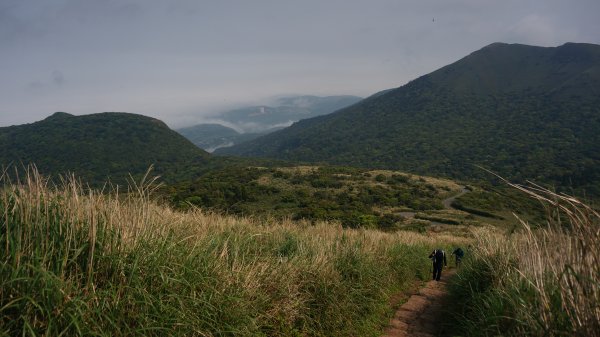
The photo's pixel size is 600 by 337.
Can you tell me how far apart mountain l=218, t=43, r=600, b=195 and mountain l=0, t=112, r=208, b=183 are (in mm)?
60802

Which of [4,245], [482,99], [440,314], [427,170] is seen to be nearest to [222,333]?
[4,245]

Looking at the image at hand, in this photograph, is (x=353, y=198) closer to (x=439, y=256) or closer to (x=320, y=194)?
(x=320, y=194)

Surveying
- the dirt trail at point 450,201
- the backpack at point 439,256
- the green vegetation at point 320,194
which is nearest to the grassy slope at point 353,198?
the green vegetation at point 320,194

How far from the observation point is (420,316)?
27.0 ft

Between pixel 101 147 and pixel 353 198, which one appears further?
pixel 101 147

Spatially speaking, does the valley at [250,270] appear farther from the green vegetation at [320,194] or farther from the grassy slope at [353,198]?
the grassy slope at [353,198]

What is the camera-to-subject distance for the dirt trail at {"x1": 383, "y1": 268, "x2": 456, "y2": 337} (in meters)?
7.29

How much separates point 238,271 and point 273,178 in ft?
144

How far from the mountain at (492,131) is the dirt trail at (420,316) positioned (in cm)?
7187

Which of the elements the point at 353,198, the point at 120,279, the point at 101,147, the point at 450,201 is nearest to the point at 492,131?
the point at 450,201

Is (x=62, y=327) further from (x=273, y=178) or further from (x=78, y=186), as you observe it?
(x=273, y=178)

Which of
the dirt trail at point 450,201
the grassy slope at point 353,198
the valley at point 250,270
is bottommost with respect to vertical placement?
the dirt trail at point 450,201

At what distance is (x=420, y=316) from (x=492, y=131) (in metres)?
144

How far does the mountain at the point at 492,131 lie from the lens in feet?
317
